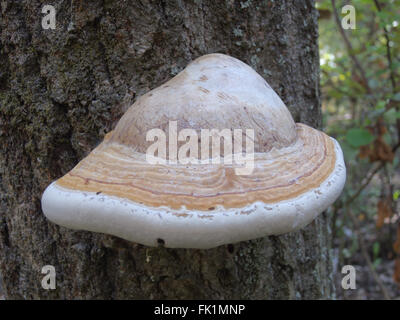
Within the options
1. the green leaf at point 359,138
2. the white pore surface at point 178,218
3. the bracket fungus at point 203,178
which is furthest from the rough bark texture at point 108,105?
the green leaf at point 359,138

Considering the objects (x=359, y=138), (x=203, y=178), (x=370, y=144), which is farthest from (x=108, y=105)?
(x=370, y=144)

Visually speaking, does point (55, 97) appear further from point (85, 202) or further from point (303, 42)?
point (303, 42)

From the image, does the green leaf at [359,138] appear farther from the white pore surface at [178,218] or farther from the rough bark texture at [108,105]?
the white pore surface at [178,218]

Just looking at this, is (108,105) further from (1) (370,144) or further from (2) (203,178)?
(1) (370,144)

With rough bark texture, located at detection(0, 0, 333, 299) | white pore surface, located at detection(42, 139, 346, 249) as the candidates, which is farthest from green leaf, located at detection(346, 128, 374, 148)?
white pore surface, located at detection(42, 139, 346, 249)

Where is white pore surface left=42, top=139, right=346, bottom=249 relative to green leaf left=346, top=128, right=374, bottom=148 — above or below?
below

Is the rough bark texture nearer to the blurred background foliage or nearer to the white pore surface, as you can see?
the white pore surface
